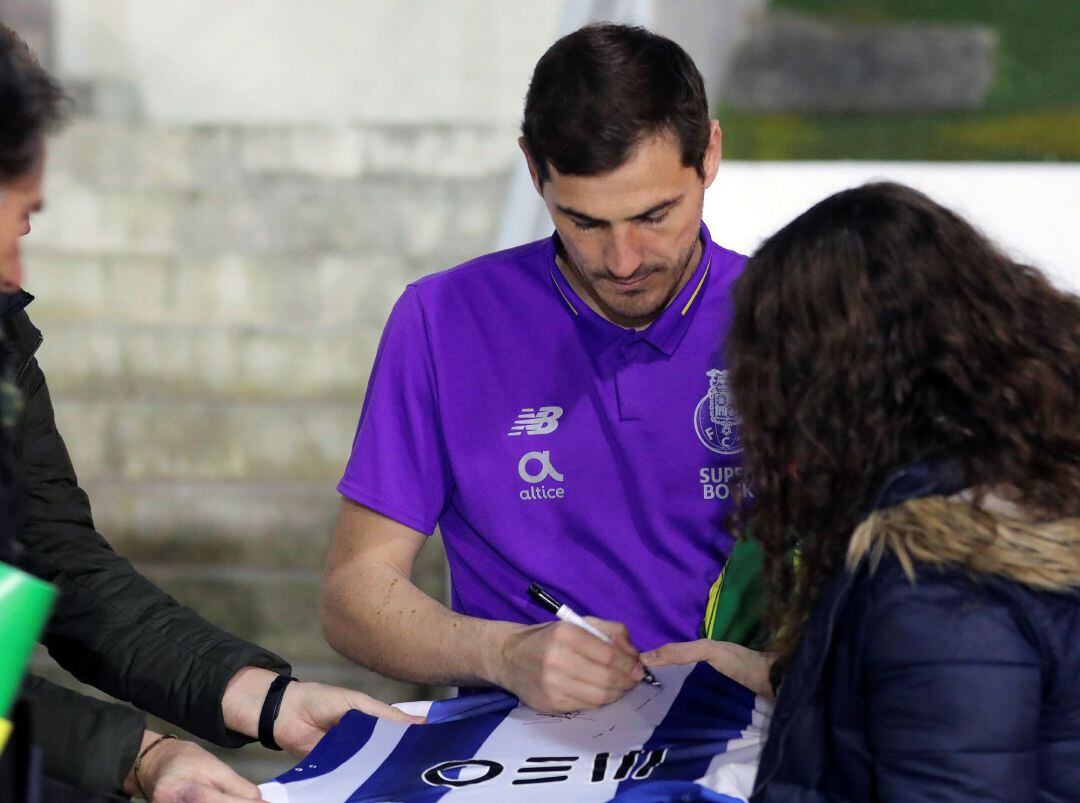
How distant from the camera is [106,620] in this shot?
1.88 metres

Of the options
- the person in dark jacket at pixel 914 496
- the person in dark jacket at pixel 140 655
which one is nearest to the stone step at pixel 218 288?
the person in dark jacket at pixel 140 655

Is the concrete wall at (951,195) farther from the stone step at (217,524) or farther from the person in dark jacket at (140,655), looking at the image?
the person in dark jacket at (140,655)

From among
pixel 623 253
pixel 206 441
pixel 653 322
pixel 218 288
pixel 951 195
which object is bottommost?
pixel 206 441

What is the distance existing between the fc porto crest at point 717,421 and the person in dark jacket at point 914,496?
59cm

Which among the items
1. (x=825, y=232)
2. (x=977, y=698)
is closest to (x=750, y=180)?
(x=825, y=232)

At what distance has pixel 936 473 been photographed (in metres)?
1.32

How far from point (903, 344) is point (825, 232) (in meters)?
0.13

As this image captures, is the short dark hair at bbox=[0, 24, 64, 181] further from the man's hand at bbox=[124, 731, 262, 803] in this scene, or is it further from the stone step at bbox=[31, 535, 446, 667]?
the stone step at bbox=[31, 535, 446, 667]

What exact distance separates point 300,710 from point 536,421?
1.79 feet

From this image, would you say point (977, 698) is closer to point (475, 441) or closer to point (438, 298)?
point (475, 441)

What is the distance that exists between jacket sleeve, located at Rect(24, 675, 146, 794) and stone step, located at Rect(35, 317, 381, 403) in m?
2.88

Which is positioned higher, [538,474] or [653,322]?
[653,322]

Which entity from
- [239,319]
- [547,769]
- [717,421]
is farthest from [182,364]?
[547,769]

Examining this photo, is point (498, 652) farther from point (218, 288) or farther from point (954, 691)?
point (218, 288)
